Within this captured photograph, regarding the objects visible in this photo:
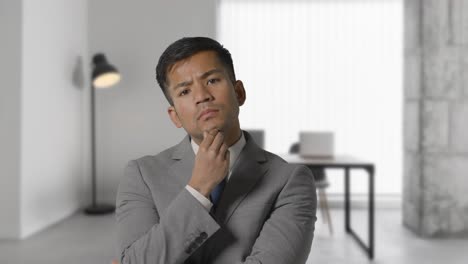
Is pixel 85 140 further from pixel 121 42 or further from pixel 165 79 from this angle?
pixel 165 79

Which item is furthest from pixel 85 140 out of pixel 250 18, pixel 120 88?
pixel 250 18

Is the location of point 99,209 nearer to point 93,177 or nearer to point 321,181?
point 93,177

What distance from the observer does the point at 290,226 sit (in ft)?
3.13

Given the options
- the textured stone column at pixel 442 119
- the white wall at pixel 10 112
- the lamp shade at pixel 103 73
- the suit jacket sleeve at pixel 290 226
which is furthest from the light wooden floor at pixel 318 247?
the suit jacket sleeve at pixel 290 226

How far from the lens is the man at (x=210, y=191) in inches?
35.0

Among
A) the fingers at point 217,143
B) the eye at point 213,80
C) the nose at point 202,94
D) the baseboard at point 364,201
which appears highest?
the eye at point 213,80

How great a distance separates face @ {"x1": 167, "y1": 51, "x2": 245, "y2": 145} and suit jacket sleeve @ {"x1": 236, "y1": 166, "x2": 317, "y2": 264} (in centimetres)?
19

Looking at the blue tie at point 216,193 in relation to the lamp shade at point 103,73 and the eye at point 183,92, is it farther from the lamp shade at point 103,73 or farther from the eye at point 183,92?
the lamp shade at point 103,73

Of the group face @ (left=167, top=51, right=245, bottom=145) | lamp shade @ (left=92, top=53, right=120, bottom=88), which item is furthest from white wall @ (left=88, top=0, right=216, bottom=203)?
face @ (left=167, top=51, right=245, bottom=145)

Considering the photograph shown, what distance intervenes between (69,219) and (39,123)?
1105mm

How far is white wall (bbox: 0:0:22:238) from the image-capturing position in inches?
166

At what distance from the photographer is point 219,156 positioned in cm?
90

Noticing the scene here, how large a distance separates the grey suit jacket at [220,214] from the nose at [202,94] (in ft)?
0.54

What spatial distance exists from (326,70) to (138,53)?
2252 mm
